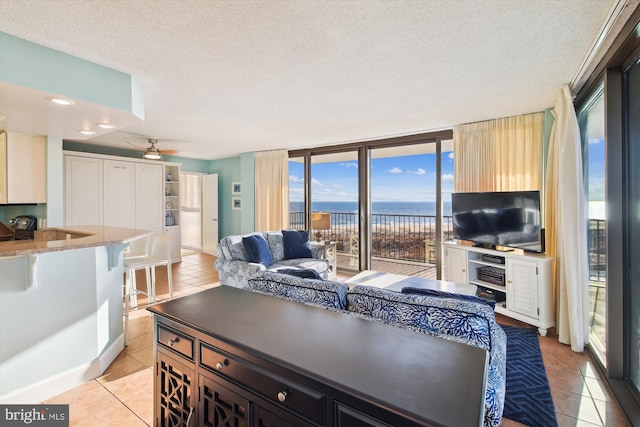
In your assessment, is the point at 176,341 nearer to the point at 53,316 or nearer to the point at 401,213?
the point at 53,316

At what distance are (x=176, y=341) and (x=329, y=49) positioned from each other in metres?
2.03

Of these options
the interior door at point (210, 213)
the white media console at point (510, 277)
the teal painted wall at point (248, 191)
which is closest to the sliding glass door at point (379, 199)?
the white media console at point (510, 277)

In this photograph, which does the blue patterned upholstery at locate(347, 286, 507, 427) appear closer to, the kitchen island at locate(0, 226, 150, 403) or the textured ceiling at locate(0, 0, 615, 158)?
the textured ceiling at locate(0, 0, 615, 158)

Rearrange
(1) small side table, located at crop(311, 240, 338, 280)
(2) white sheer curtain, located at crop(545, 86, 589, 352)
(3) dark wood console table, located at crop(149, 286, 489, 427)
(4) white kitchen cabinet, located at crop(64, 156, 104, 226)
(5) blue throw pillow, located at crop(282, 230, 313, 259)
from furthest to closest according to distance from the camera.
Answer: (4) white kitchen cabinet, located at crop(64, 156, 104, 226)
(1) small side table, located at crop(311, 240, 338, 280)
(5) blue throw pillow, located at crop(282, 230, 313, 259)
(2) white sheer curtain, located at crop(545, 86, 589, 352)
(3) dark wood console table, located at crop(149, 286, 489, 427)

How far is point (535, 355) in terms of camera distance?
2662 millimetres

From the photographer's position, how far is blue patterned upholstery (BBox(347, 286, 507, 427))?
4.40 feet

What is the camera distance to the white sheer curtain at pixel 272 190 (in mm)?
6047

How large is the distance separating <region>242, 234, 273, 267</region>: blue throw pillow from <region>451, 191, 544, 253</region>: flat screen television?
8.18 ft

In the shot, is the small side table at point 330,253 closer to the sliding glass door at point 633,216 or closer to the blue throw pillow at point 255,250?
the blue throw pillow at point 255,250

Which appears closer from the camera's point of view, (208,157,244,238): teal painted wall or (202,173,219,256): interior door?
(208,157,244,238): teal painted wall

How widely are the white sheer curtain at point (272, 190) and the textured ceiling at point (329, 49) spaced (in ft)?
8.00
